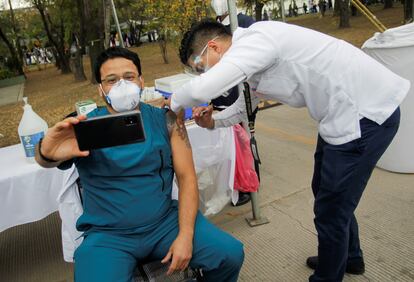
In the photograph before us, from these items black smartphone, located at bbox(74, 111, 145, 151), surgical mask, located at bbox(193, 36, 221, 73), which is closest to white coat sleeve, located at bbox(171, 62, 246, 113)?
black smartphone, located at bbox(74, 111, 145, 151)

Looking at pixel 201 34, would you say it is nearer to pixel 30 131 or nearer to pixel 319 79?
pixel 319 79

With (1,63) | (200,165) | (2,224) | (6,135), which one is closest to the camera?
(2,224)

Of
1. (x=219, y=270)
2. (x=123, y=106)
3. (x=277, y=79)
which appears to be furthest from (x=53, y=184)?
(x=277, y=79)

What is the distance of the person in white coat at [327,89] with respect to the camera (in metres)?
1.47

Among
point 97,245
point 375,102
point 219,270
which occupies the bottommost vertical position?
point 219,270

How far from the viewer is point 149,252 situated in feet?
5.40

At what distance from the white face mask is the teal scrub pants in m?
0.54

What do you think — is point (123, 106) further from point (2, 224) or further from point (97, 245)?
point (2, 224)

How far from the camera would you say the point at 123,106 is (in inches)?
69.9

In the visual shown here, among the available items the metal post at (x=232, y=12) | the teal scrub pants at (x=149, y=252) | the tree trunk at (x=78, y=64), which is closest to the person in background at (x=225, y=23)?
the metal post at (x=232, y=12)

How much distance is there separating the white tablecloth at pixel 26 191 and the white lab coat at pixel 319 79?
3.41ft

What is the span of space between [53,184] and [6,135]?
6.01 metres

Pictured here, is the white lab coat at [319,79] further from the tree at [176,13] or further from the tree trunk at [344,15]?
the tree trunk at [344,15]

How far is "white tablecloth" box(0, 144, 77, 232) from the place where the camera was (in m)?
2.13
